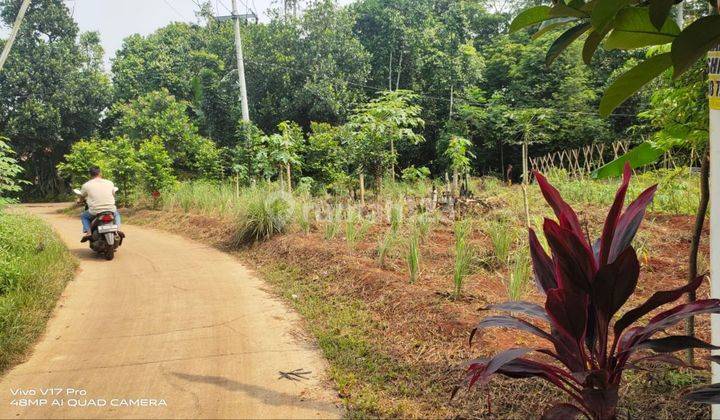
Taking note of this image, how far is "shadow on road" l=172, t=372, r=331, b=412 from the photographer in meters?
3.05

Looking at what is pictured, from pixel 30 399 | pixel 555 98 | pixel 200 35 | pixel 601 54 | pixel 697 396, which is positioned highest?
pixel 200 35

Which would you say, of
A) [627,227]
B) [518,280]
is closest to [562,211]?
[627,227]

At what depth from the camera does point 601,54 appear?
21.8 m

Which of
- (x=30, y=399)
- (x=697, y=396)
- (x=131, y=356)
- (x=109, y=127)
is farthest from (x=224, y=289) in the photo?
(x=109, y=127)

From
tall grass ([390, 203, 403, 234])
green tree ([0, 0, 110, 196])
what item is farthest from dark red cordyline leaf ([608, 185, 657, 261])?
green tree ([0, 0, 110, 196])

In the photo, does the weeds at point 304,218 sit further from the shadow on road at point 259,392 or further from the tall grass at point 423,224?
the shadow on road at point 259,392

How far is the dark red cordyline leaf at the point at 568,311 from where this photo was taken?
206 cm

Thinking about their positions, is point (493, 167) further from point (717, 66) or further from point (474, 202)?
point (717, 66)

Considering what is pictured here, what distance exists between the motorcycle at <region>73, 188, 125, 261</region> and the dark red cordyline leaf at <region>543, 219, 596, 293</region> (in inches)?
282

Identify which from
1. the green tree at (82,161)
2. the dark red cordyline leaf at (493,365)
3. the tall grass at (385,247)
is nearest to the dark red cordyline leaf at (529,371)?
the dark red cordyline leaf at (493,365)

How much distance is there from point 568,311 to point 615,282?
0.23 metres

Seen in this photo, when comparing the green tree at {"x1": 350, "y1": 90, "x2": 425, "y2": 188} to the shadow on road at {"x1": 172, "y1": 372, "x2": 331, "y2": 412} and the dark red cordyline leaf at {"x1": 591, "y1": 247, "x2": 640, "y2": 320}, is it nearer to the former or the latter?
the shadow on road at {"x1": 172, "y1": 372, "x2": 331, "y2": 412}

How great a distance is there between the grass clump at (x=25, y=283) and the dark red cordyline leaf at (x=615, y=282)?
4.04 metres

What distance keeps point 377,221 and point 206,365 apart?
4900 mm
